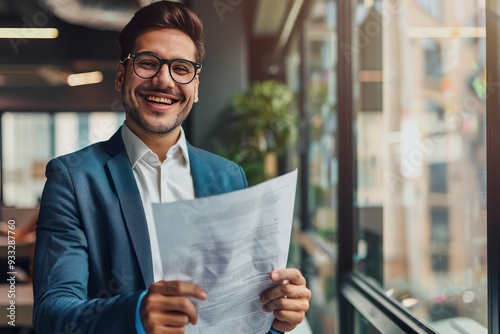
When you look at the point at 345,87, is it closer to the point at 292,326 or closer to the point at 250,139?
the point at 250,139

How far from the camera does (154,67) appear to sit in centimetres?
117

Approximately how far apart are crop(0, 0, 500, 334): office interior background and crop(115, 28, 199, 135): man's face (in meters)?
0.26

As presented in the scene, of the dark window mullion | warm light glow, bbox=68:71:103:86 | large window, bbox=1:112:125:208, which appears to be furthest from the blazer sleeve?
warm light glow, bbox=68:71:103:86

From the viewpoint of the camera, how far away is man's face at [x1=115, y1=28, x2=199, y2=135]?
3.80 feet

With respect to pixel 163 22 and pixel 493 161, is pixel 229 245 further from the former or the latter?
pixel 493 161

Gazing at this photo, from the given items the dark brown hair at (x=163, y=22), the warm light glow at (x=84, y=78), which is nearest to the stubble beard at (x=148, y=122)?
the dark brown hair at (x=163, y=22)

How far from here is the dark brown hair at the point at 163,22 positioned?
3.78 feet

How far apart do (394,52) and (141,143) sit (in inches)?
106

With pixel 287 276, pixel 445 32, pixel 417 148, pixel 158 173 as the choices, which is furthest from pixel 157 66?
pixel 417 148

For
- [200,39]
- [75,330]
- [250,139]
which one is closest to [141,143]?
[200,39]

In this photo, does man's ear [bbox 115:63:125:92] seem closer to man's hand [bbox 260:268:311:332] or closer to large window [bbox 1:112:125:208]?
man's hand [bbox 260:268:311:332]

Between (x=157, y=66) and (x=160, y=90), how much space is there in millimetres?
48

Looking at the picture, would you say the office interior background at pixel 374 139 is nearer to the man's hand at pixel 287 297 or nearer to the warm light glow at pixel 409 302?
the warm light glow at pixel 409 302

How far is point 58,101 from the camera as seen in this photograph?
5.32 metres
